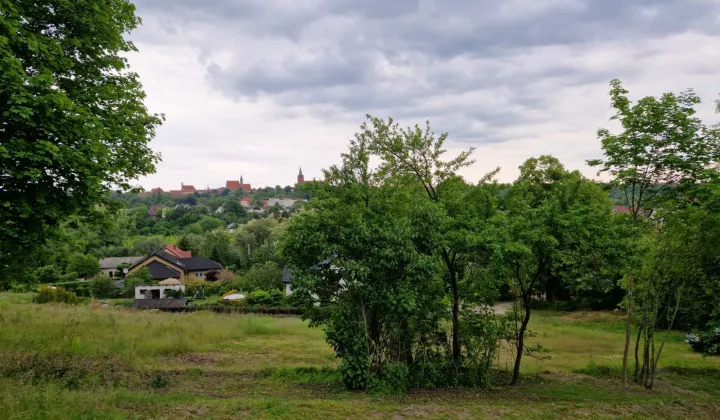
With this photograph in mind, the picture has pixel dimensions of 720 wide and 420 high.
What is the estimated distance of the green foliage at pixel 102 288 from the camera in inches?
1903

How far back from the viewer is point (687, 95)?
12297mm

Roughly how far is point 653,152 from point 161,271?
187ft

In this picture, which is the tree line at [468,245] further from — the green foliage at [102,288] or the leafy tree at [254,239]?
the leafy tree at [254,239]

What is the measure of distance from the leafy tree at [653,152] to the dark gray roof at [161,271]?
180ft

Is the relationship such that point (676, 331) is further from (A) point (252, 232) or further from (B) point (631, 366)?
(A) point (252, 232)

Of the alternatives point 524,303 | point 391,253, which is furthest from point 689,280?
point 391,253

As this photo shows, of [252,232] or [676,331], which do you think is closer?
[676,331]

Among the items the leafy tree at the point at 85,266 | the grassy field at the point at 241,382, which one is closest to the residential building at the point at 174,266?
the leafy tree at the point at 85,266

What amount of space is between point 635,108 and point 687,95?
1.26 meters

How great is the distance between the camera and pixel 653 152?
1258cm

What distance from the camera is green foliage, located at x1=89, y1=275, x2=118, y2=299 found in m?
48.3

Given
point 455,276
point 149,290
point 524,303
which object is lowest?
point 149,290

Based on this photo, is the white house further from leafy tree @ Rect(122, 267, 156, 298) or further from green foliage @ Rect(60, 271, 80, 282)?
green foliage @ Rect(60, 271, 80, 282)

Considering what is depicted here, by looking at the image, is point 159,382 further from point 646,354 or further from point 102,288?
point 102,288
